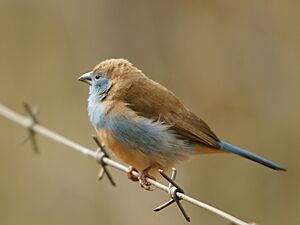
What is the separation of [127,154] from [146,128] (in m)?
0.18

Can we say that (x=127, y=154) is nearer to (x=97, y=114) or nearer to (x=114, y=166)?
(x=114, y=166)

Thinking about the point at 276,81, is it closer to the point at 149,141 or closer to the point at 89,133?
the point at 89,133

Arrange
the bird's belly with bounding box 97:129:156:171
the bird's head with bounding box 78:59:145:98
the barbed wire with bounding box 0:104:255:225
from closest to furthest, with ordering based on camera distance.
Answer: the barbed wire with bounding box 0:104:255:225
the bird's belly with bounding box 97:129:156:171
the bird's head with bounding box 78:59:145:98

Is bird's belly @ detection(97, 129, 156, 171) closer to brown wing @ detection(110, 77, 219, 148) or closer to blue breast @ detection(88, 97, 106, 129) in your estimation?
blue breast @ detection(88, 97, 106, 129)

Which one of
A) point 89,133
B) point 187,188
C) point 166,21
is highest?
point 166,21

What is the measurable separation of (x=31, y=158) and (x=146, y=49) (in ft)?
5.12

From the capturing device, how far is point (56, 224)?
633cm

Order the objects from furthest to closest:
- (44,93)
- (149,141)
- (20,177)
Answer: (44,93) → (20,177) → (149,141)

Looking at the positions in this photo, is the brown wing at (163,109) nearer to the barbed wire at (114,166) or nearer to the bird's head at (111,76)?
the bird's head at (111,76)

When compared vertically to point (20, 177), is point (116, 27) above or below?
above

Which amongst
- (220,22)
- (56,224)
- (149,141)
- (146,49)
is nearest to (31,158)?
(56,224)

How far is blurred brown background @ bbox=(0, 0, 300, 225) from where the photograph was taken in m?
6.33

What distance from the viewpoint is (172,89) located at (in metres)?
7.34

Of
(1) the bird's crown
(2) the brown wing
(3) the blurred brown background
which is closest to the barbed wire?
(2) the brown wing
